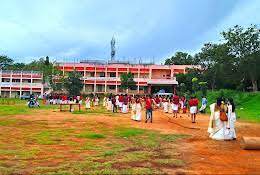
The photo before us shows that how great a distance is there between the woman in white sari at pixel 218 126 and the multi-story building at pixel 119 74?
6955 centimetres

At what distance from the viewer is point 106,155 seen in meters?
12.6

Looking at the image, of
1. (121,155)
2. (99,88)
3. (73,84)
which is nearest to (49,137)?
(121,155)

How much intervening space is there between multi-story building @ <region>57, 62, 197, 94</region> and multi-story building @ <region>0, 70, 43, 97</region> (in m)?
5.66

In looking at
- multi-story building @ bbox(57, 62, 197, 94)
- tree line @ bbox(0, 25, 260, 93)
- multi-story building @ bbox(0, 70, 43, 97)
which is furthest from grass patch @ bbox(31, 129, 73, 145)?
multi-story building @ bbox(0, 70, 43, 97)

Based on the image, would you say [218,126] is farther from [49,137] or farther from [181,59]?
[181,59]

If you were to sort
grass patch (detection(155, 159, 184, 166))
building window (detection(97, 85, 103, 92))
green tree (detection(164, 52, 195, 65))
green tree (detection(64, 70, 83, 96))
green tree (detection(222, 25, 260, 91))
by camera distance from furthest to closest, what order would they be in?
green tree (detection(164, 52, 195, 65)) → building window (detection(97, 85, 103, 92)) → green tree (detection(64, 70, 83, 96)) → green tree (detection(222, 25, 260, 91)) → grass patch (detection(155, 159, 184, 166))

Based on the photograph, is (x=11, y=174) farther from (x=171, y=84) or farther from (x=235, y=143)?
(x=171, y=84)

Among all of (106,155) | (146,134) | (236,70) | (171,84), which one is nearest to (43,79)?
(171,84)

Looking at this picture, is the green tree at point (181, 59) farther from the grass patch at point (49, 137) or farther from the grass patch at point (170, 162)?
the grass patch at point (170, 162)

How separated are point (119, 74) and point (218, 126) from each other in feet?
243

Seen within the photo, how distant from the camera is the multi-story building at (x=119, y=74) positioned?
292 feet

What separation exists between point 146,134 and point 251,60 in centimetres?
3822

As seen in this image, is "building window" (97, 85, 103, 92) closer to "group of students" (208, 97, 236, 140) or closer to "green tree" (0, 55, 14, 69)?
"green tree" (0, 55, 14, 69)

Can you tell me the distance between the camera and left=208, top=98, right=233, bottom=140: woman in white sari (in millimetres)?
17844
